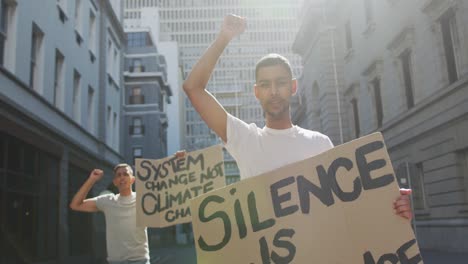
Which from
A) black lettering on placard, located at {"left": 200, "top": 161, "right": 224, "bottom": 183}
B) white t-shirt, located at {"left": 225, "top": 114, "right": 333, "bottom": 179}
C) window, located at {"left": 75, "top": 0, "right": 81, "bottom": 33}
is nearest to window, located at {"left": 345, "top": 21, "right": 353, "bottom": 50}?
window, located at {"left": 75, "top": 0, "right": 81, "bottom": 33}

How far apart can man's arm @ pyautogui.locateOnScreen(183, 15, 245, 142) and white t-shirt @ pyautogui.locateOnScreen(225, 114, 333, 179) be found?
6 centimetres

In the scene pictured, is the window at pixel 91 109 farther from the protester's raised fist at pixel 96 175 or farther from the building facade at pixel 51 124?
the protester's raised fist at pixel 96 175

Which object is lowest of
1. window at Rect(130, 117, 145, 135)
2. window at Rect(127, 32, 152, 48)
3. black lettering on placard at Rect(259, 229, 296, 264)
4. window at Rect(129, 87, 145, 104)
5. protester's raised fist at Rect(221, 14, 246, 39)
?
black lettering on placard at Rect(259, 229, 296, 264)

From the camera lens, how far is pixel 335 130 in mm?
32375

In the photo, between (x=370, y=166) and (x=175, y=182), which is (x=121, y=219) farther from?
(x=370, y=166)

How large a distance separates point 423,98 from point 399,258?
17.4 m

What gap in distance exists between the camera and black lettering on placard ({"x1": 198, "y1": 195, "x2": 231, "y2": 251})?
2.83 m

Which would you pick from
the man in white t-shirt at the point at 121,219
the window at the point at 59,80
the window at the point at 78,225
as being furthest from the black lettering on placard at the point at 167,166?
the window at the point at 78,225

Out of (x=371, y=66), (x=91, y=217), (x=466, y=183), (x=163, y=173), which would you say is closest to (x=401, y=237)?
(x=163, y=173)

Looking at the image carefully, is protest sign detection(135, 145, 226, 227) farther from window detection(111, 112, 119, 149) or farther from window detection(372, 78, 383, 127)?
window detection(111, 112, 119, 149)

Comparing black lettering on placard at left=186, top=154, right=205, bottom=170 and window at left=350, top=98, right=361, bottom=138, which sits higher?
window at left=350, top=98, right=361, bottom=138

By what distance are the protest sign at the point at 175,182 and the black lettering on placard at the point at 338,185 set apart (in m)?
3.48

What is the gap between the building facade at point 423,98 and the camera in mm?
16300

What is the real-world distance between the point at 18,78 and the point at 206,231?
502 inches
